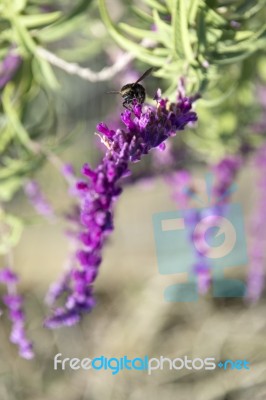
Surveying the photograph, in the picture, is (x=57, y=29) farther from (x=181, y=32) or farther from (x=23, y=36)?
(x=181, y=32)

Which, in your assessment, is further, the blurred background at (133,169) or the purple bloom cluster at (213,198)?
the purple bloom cluster at (213,198)

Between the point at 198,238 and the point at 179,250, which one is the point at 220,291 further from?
the point at 198,238

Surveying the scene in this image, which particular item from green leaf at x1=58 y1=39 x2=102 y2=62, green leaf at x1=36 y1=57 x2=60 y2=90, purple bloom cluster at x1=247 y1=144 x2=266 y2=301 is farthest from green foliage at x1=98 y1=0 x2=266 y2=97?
purple bloom cluster at x1=247 y1=144 x2=266 y2=301

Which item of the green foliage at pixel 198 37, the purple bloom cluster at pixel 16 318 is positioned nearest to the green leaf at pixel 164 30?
the green foliage at pixel 198 37

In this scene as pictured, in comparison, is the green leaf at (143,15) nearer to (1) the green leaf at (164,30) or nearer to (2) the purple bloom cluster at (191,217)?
(1) the green leaf at (164,30)

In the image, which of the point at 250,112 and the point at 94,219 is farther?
the point at 250,112

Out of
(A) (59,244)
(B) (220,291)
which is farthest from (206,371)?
(A) (59,244)

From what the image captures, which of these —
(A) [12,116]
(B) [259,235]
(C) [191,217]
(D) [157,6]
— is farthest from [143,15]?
(B) [259,235]
